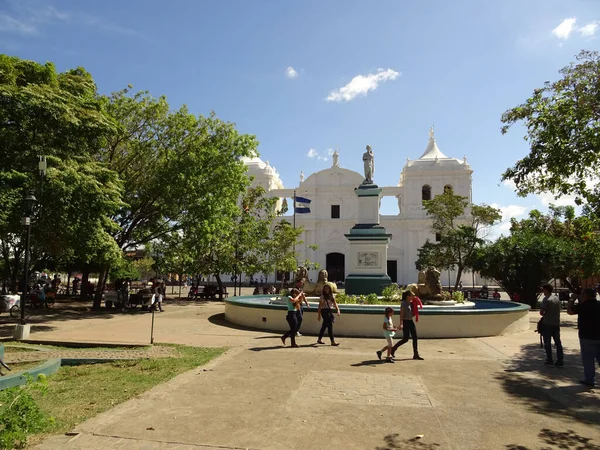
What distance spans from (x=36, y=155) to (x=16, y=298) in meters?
6.70

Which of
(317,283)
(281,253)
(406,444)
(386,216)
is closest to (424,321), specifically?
(317,283)

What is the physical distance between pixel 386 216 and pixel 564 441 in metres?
48.0

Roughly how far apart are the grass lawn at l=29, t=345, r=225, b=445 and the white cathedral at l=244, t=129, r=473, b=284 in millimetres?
41647

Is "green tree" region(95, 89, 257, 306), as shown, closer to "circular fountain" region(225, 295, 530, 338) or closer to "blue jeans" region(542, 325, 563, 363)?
"circular fountain" region(225, 295, 530, 338)

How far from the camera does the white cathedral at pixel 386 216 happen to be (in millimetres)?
50125

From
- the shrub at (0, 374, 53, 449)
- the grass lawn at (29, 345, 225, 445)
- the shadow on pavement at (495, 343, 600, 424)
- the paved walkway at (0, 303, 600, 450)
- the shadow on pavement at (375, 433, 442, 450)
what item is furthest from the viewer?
the shadow on pavement at (495, 343, 600, 424)

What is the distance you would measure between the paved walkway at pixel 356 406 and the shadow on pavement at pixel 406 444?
0.01 metres

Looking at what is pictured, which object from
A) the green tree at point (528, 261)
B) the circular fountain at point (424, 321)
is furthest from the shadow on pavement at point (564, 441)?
the green tree at point (528, 261)

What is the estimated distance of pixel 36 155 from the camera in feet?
43.3

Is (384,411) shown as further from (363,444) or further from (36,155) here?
(36,155)

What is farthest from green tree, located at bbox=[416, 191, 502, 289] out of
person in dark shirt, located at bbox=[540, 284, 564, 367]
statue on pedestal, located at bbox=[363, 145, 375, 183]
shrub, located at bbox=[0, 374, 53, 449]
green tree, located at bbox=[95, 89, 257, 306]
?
shrub, located at bbox=[0, 374, 53, 449]

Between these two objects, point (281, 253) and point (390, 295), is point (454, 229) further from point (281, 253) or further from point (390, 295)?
point (390, 295)

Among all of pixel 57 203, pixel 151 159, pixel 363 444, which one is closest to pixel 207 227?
pixel 151 159

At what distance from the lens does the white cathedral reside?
50.1 m
